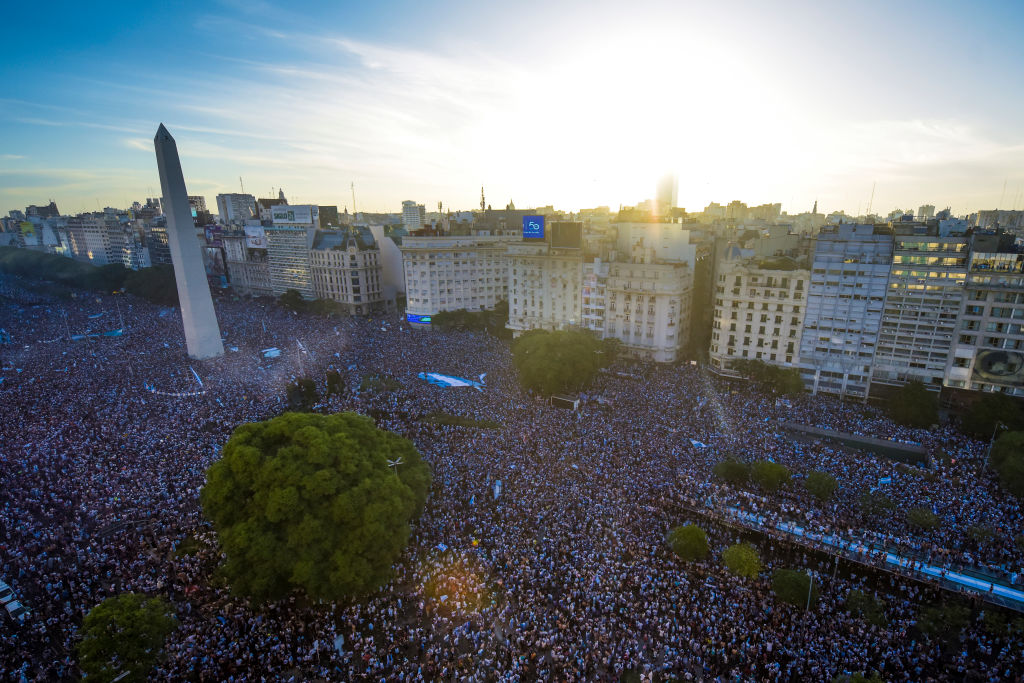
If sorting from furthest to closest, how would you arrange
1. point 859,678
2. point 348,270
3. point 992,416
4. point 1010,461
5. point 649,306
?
point 348,270
point 649,306
point 992,416
point 1010,461
point 859,678

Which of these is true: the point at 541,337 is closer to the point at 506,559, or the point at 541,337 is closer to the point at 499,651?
the point at 506,559

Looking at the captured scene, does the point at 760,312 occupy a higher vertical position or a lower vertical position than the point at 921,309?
lower

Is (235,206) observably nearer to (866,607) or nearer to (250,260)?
(250,260)

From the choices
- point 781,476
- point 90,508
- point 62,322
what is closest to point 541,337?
point 781,476

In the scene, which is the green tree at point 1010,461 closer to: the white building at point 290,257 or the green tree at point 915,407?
the green tree at point 915,407

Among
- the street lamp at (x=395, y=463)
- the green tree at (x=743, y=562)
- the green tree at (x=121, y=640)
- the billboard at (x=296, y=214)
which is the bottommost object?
the green tree at (x=743, y=562)

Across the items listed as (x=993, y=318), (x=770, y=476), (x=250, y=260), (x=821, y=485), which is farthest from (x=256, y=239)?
(x=993, y=318)

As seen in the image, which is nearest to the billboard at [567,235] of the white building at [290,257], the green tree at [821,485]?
the green tree at [821,485]
